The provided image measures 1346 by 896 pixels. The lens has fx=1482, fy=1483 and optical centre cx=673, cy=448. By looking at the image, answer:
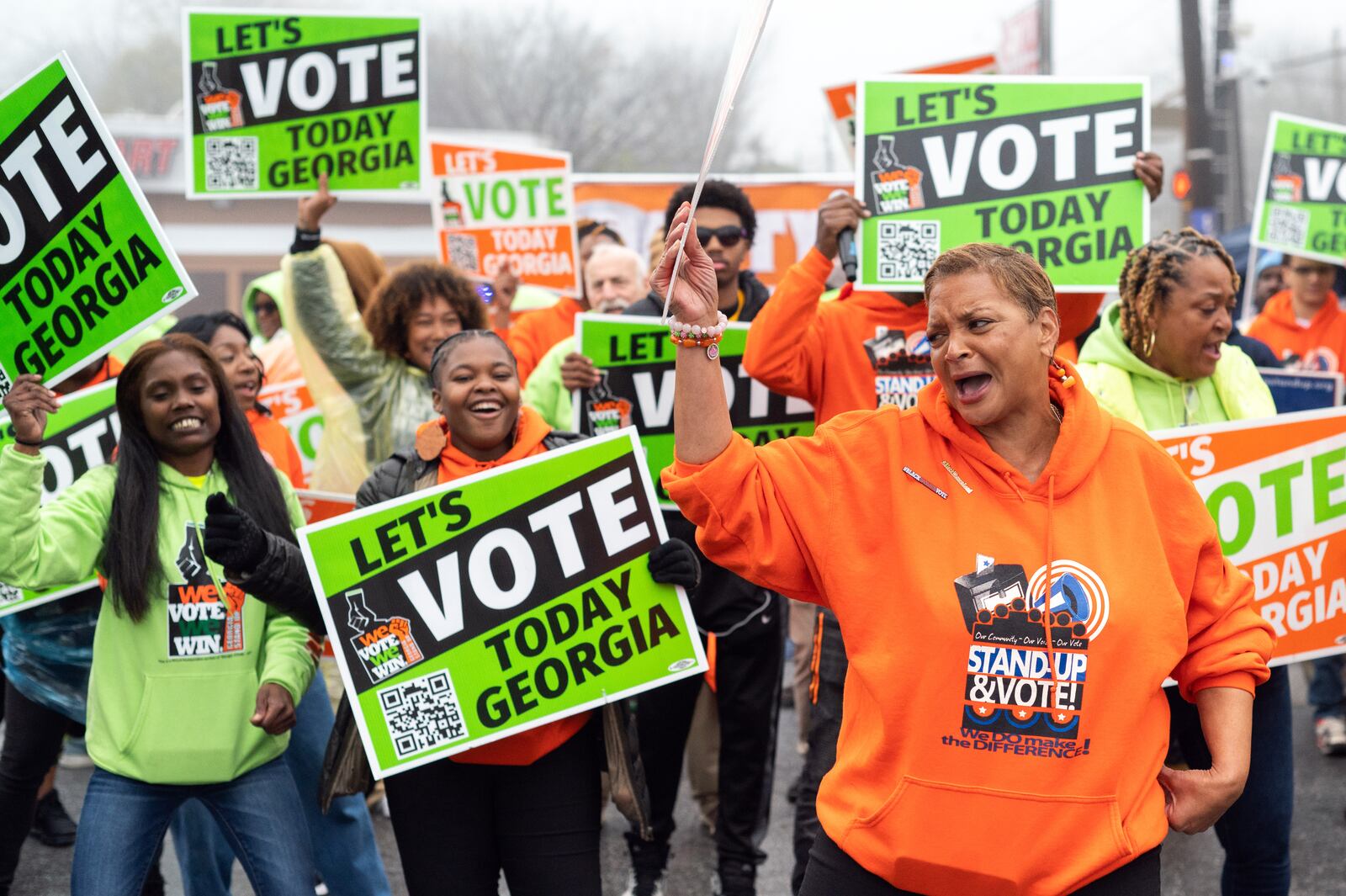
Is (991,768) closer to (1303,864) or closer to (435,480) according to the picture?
(435,480)

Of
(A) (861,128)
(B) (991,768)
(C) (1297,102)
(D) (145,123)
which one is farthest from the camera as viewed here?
(C) (1297,102)

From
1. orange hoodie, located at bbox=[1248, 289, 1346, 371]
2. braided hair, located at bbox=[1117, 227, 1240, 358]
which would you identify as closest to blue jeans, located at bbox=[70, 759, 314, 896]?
braided hair, located at bbox=[1117, 227, 1240, 358]

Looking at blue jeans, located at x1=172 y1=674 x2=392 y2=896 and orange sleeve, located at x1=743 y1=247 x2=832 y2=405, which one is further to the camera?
orange sleeve, located at x1=743 y1=247 x2=832 y2=405

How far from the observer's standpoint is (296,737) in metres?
4.40

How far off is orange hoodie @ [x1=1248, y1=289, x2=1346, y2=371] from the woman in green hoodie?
5.71 metres

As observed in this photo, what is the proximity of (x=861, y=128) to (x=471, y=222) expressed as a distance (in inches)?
148

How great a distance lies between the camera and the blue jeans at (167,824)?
11.9 feet

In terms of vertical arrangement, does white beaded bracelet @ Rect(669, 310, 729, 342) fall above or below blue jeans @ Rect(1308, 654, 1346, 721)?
above

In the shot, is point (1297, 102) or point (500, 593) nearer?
point (500, 593)

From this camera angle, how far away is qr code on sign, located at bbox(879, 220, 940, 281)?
15.2 feet

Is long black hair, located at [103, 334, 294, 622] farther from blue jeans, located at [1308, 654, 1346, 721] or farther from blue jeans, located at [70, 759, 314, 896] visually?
blue jeans, located at [1308, 654, 1346, 721]

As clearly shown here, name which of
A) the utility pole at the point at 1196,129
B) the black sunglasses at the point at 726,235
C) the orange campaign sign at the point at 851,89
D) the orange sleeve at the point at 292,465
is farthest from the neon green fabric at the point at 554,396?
the utility pole at the point at 1196,129

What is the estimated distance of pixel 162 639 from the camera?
12.5 feet

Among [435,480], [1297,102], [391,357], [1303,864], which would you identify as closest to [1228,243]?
[1303,864]
